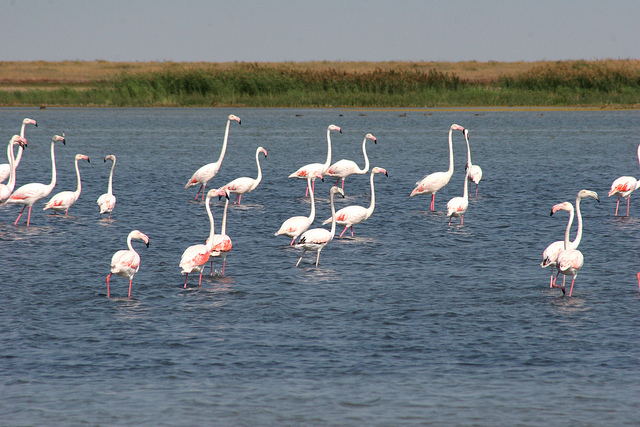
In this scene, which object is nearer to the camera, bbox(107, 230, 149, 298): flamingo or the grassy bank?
bbox(107, 230, 149, 298): flamingo

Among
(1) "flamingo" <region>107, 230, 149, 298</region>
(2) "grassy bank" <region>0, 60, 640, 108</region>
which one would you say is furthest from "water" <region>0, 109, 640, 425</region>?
(2) "grassy bank" <region>0, 60, 640, 108</region>

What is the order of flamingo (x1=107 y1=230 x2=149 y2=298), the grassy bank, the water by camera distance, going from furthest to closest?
1. the grassy bank
2. flamingo (x1=107 y1=230 x2=149 y2=298)
3. the water

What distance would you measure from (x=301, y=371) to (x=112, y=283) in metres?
4.36

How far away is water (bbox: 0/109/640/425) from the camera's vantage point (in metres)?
6.79

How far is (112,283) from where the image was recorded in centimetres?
1084

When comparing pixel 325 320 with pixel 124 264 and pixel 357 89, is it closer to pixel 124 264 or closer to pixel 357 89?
pixel 124 264

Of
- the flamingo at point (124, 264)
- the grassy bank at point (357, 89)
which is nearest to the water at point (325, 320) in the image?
the flamingo at point (124, 264)

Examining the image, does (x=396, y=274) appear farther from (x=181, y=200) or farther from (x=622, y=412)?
(x=181, y=200)

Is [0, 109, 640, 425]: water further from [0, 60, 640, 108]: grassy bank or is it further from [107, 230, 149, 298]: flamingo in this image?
[0, 60, 640, 108]: grassy bank

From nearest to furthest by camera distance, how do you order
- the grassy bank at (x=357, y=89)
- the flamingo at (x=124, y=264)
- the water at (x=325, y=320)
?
the water at (x=325, y=320) < the flamingo at (x=124, y=264) < the grassy bank at (x=357, y=89)

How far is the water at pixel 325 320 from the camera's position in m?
6.79

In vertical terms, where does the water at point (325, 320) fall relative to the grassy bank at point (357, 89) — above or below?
below

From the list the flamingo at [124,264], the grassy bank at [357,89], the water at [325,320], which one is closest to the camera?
the water at [325,320]

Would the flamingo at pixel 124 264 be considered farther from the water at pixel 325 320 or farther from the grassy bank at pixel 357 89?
the grassy bank at pixel 357 89
